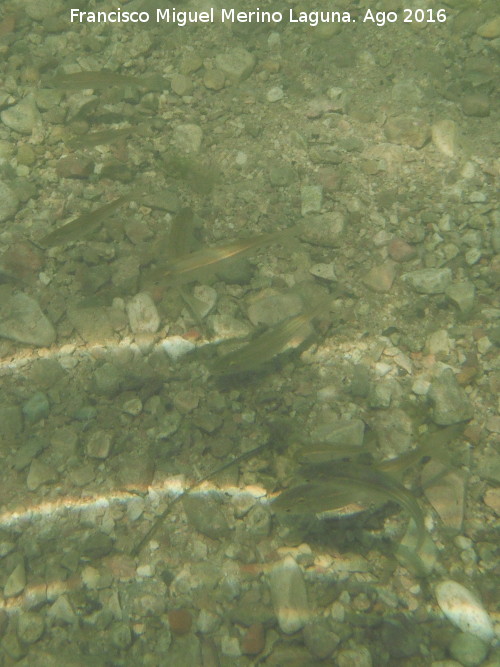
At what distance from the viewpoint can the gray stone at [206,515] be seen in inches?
124

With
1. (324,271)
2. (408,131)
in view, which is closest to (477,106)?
(408,131)

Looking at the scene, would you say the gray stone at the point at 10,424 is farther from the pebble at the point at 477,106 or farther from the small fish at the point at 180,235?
the pebble at the point at 477,106

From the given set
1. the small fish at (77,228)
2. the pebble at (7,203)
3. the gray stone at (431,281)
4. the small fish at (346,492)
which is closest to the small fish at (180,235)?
the small fish at (77,228)

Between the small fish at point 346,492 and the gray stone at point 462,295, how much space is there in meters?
1.59

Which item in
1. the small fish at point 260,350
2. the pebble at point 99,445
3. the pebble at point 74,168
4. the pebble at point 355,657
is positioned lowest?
the pebble at point 355,657

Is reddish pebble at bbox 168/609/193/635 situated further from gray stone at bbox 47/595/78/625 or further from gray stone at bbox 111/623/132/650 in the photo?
gray stone at bbox 47/595/78/625

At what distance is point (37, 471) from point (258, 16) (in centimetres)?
490

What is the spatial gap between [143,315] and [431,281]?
222 centimetres

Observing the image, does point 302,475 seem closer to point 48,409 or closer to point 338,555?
point 338,555

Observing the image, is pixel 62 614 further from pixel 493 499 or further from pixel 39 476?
pixel 493 499

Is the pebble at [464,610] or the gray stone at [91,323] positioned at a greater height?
the gray stone at [91,323]

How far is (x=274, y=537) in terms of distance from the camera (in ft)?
10.3

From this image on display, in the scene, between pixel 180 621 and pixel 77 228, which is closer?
pixel 180 621

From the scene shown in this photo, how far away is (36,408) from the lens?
356 cm
